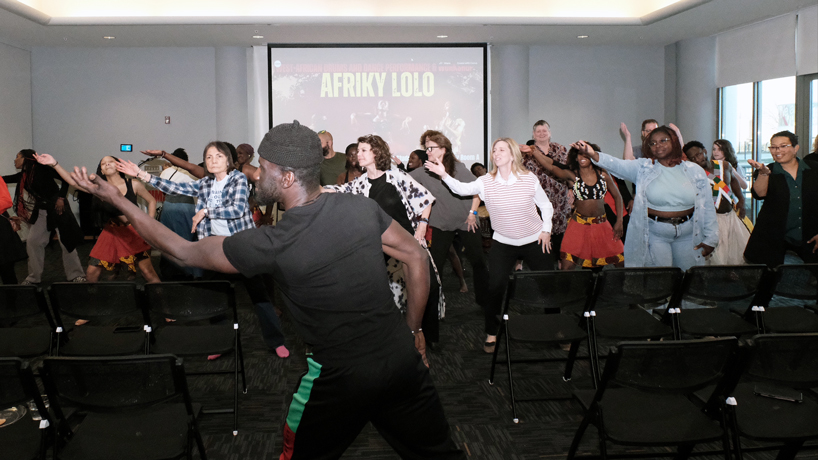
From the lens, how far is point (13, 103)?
9.60 metres

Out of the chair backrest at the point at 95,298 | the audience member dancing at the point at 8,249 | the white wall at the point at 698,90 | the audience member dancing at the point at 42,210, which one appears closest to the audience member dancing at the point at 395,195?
the chair backrest at the point at 95,298

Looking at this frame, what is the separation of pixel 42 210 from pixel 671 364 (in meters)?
6.32

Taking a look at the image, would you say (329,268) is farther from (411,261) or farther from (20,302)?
(20,302)

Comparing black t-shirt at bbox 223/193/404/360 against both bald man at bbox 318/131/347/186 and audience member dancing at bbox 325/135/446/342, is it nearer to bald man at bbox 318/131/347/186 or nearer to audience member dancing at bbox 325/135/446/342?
audience member dancing at bbox 325/135/446/342

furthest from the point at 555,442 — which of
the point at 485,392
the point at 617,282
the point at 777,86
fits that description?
the point at 777,86

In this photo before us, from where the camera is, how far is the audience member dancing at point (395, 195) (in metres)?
3.91

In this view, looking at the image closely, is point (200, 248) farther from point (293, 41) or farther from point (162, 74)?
point (162, 74)

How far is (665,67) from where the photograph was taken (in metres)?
10.5

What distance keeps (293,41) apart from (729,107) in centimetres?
676

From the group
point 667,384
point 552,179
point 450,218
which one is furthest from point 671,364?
point 552,179

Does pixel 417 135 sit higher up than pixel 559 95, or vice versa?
pixel 559 95

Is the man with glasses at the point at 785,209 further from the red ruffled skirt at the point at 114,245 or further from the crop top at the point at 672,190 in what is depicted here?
the red ruffled skirt at the point at 114,245

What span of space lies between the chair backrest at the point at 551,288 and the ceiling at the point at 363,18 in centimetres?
561

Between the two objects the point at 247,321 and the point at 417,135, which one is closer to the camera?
the point at 247,321
